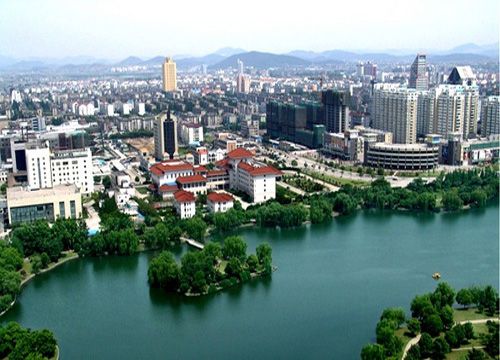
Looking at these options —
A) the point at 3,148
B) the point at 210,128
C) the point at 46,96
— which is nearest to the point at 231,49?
the point at 46,96

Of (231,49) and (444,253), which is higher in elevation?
(231,49)

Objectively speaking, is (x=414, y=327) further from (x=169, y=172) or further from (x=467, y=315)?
(x=169, y=172)

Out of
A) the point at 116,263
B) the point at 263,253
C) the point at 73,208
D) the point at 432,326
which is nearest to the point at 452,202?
the point at 263,253

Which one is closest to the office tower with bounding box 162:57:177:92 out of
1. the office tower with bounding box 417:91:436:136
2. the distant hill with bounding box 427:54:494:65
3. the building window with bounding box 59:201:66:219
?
the office tower with bounding box 417:91:436:136

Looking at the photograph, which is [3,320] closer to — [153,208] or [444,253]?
[153,208]

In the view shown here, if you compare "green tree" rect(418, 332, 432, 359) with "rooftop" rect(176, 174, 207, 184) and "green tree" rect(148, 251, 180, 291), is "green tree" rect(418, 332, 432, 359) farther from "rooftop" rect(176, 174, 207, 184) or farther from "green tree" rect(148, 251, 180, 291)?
"rooftop" rect(176, 174, 207, 184)
